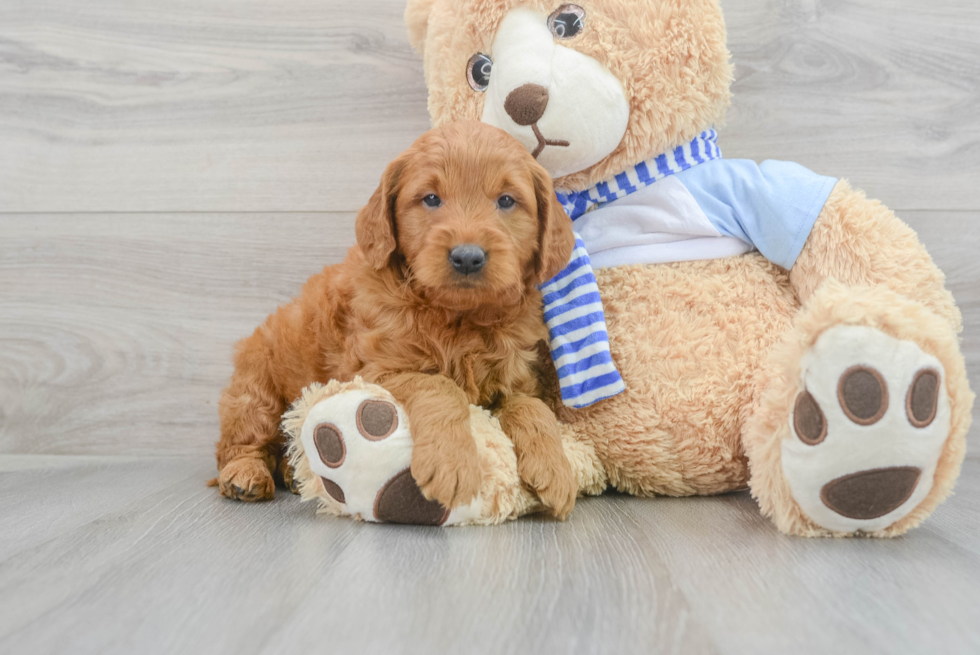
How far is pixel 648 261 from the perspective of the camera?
154 centimetres

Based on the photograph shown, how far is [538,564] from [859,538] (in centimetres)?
57

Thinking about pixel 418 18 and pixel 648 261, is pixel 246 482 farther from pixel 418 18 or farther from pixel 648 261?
pixel 418 18

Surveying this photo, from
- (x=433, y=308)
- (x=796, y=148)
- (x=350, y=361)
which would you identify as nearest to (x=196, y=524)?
(x=350, y=361)

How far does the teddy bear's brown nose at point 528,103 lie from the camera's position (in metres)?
1.41

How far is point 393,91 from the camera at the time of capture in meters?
2.02

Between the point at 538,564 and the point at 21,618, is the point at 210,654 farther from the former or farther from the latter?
the point at 538,564

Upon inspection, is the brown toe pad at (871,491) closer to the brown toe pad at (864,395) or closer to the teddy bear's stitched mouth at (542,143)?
the brown toe pad at (864,395)

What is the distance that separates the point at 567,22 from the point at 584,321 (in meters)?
0.63

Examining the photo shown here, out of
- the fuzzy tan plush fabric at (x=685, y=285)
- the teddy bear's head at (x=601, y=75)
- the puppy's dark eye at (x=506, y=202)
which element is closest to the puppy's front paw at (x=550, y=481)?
the fuzzy tan plush fabric at (x=685, y=285)

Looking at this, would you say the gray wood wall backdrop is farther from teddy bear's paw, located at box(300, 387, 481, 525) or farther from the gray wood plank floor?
teddy bear's paw, located at box(300, 387, 481, 525)

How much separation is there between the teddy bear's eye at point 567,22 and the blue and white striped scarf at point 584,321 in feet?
1.03

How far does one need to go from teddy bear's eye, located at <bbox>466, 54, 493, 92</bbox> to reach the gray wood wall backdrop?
1.55 ft

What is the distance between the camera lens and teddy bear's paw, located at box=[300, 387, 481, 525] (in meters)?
1.22

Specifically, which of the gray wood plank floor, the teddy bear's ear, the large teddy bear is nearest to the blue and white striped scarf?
the large teddy bear
